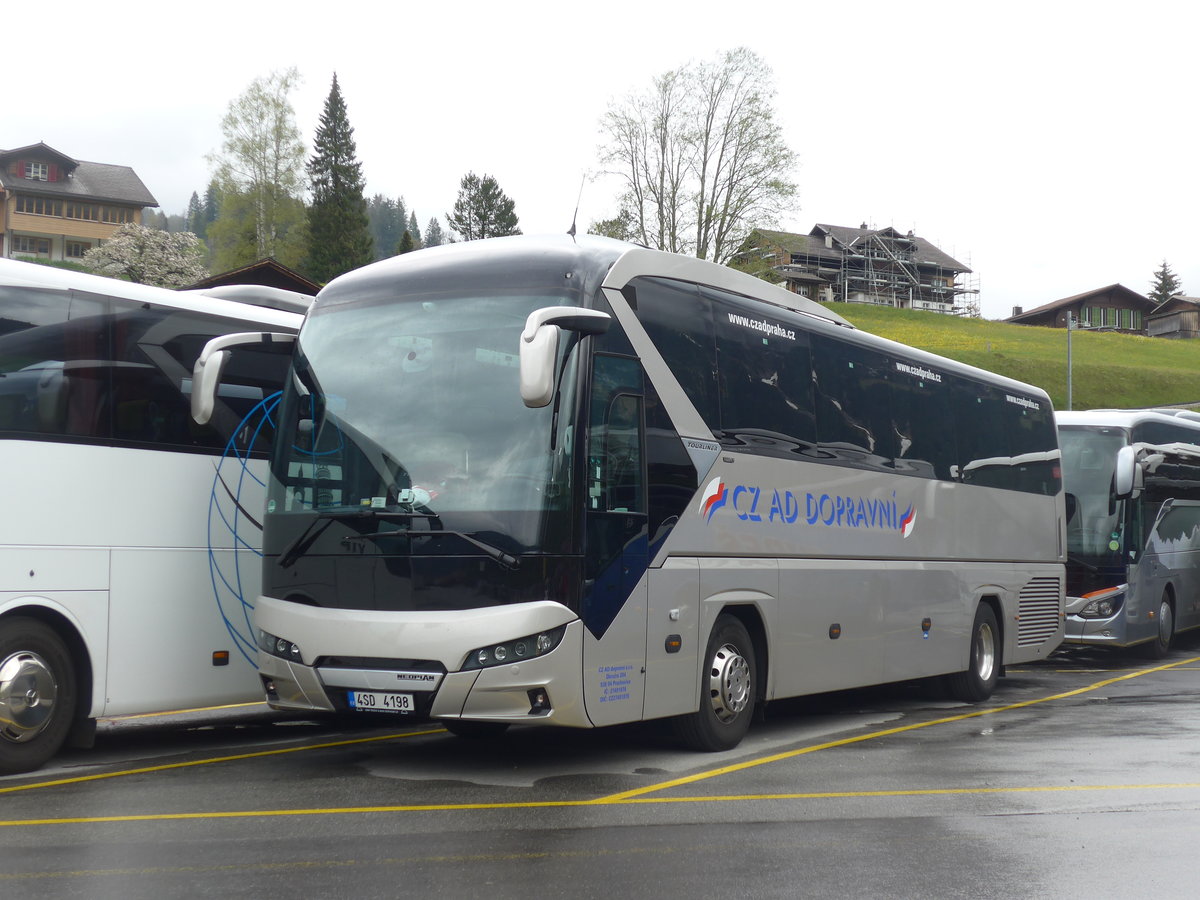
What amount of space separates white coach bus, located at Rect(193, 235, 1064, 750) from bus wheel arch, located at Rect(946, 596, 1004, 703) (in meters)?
3.66

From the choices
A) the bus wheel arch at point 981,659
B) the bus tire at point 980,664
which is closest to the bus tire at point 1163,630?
the bus wheel arch at point 981,659

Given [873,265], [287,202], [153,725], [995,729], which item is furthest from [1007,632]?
[873,265]

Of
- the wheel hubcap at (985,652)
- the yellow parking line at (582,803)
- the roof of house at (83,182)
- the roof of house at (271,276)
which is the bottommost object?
the yellow parking line at (582,803)

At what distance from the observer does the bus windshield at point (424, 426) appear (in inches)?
336

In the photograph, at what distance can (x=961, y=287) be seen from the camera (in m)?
137

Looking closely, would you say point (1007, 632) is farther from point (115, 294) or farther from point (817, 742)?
point (115, 294)

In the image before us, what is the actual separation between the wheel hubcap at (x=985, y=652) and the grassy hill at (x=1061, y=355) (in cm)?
5493

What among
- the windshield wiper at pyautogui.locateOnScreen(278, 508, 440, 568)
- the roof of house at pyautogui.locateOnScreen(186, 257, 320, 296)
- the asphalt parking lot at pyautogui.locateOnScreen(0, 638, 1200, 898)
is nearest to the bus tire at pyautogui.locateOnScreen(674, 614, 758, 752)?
the asphalt parking lot at pyautogui.locateOnScreen(0, 638, 1200, 898)

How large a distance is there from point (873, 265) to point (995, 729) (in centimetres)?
12416

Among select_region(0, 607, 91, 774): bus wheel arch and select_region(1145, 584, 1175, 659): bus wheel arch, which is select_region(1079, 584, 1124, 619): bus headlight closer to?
select_region(1145, 584, 1175, 659): bus wheel arch

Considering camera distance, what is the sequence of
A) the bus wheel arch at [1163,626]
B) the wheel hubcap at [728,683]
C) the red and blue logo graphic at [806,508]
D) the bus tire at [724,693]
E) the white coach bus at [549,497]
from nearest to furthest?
the white coach bus at [549,497] < the bus tire at [724,693] < the wheel hubcap at [728,683] < the red and blue logo graphic at [806,508] < the bus wheel arch at [1163,626]

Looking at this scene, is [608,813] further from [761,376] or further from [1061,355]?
[1061,355]

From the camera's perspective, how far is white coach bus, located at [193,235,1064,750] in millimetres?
8430

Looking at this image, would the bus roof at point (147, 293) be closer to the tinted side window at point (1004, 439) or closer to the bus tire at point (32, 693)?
the bus tire at point (32, 693)
